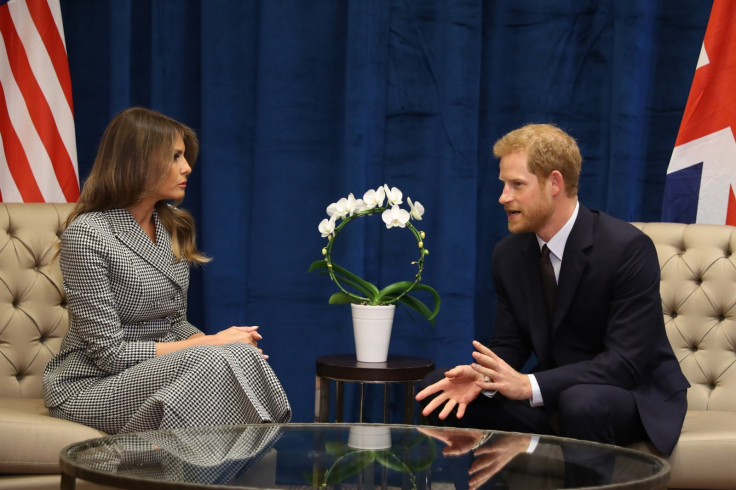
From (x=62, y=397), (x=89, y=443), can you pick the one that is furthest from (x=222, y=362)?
(x=89, y=443)

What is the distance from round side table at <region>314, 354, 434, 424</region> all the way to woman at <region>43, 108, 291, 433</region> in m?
0.33

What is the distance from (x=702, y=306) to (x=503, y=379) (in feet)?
2.99

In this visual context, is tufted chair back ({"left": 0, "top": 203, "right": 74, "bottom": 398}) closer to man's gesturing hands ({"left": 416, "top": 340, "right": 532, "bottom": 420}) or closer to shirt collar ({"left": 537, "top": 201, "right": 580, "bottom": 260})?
man's gesturing hands ({"left": 416, "top": 340, "right": 532, "bottom": 420})

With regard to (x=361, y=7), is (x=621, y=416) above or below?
below

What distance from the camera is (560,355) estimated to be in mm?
2641

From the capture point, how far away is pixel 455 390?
8.29 feet

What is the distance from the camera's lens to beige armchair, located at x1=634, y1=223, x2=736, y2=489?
292 cm

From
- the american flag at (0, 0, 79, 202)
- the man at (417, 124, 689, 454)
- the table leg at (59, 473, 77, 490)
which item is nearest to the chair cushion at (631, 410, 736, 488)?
the man at (417, 124, 689, 454)

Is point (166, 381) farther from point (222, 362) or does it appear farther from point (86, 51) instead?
point (86, 51)

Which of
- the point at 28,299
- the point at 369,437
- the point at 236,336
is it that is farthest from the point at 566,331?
the point at 28,299

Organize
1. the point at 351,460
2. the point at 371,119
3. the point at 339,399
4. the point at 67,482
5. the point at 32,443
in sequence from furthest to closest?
the point at 371,119 → the point at 339,399 → the point at 32,443 → the point at 351,460 → the point at 67,482

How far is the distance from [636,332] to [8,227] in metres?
2.00

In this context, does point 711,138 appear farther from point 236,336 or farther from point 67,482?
point 67,482

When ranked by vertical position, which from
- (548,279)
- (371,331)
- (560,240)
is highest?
(560,240)
